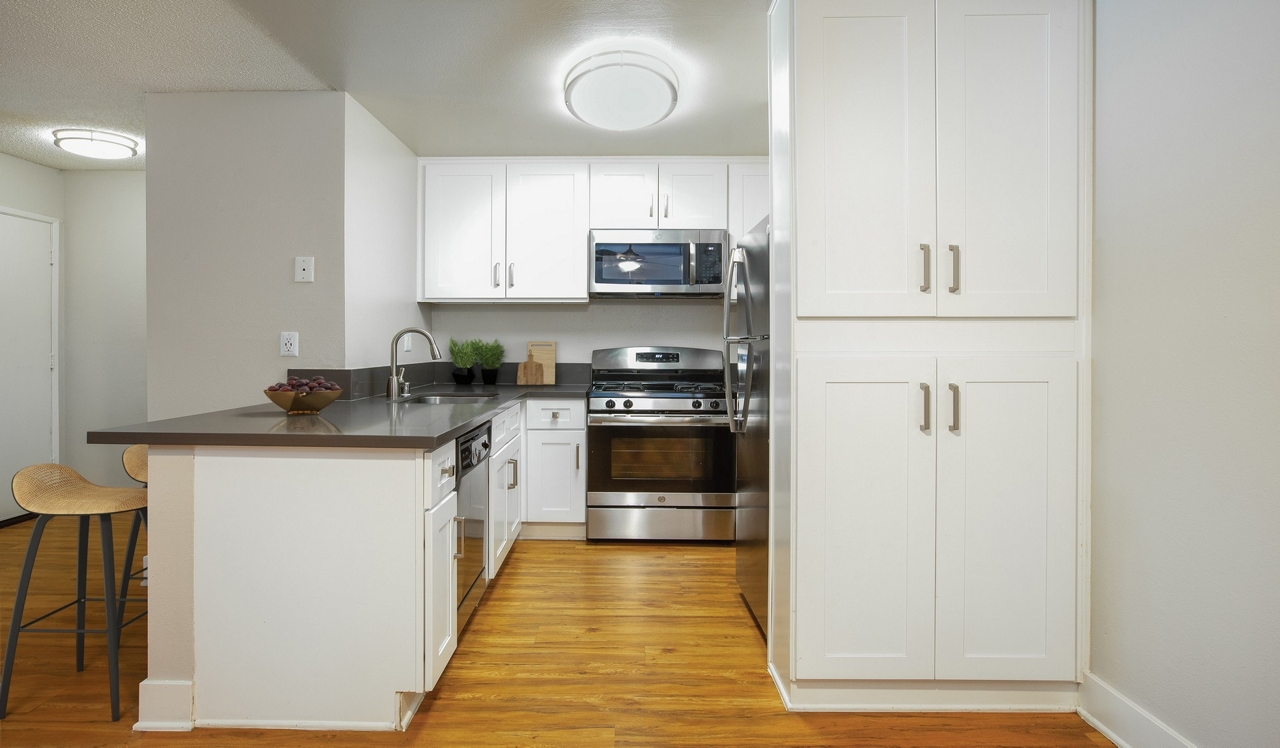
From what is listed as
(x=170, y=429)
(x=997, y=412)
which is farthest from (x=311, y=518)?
(x=997, y=412)

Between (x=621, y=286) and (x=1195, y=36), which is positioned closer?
(x=1195, y=36)

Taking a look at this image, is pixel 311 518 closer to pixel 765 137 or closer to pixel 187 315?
pixel 187 315

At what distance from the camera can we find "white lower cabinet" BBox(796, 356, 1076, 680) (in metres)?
1.81

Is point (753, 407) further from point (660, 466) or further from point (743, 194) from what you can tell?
point (743, 194)

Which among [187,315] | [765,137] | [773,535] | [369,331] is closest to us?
[773,535]

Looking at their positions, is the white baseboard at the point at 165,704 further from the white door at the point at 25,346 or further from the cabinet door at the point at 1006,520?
the white door at the point at 25,346

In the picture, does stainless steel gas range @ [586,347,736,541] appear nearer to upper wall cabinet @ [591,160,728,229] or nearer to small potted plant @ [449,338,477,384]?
small potted plant @ [449,338,477,384]

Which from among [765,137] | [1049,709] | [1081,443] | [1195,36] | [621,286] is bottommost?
[1049,709]

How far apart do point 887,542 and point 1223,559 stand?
726mm

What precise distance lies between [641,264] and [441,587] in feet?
7.37

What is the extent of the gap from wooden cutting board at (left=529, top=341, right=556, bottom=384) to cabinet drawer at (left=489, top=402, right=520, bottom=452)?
2.07 feet

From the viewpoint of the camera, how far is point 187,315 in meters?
2.75

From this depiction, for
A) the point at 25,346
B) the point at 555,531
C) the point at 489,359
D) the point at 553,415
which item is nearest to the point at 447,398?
the point at 553,415

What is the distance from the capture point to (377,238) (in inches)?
121
